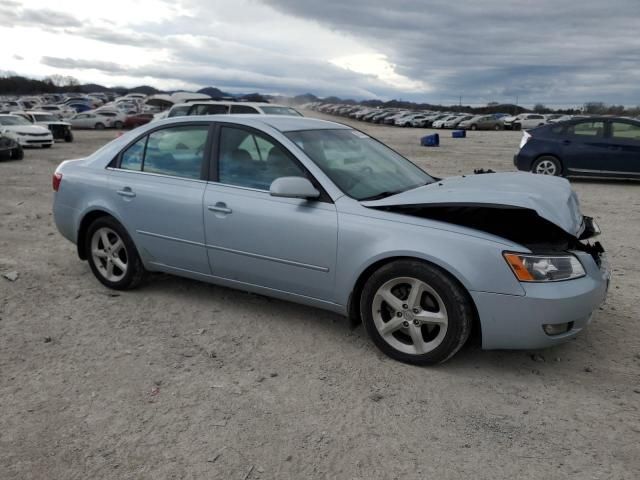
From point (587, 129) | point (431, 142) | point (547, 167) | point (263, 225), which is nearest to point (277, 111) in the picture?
point (547, 167)

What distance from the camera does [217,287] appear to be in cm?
510

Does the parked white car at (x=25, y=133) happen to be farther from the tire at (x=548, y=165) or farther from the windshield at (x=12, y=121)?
the tire at (x=548, y=165)

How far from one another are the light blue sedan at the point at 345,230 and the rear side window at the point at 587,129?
28.9 ft

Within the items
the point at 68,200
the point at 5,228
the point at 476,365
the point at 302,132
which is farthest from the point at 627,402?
the point at 5,228

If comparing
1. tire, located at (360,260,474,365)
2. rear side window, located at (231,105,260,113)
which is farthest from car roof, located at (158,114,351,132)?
rear side window, located at (231,105,260,113)

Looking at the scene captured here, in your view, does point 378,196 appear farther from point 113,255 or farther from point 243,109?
point 243,109

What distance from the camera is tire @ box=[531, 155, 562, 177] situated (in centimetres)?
1229

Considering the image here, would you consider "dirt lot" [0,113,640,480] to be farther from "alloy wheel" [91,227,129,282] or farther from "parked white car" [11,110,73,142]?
"parked white car" [11,110,73,142]

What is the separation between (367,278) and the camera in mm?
3689

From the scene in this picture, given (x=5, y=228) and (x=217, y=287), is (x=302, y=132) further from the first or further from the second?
(x=5, y=228)

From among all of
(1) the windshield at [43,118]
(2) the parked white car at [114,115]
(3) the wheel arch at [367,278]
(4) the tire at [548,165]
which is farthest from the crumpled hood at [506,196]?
(2) the parked white car at [114,115]

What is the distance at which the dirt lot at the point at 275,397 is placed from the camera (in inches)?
104

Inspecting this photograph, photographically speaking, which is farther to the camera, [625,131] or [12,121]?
[12,121]

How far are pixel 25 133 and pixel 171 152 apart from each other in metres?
Result: 18.6
